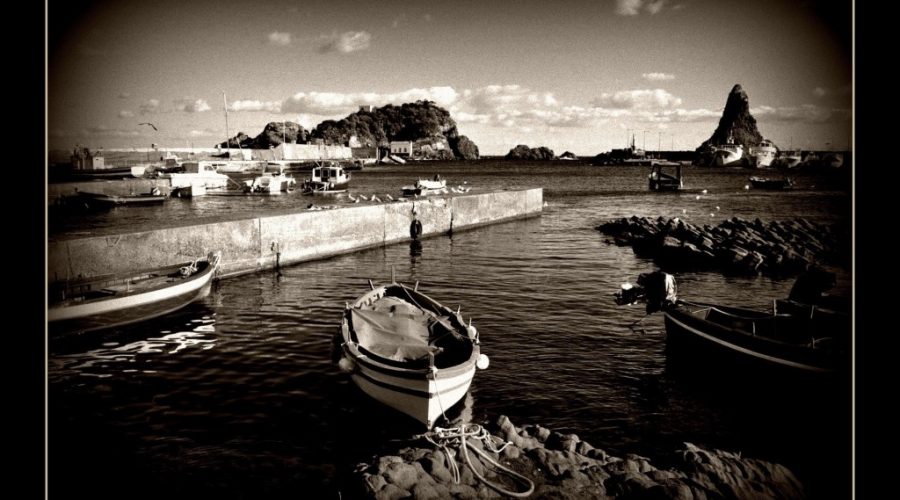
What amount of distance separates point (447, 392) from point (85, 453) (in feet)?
16.6

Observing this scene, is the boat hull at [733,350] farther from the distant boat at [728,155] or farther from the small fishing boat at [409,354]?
the distant boat at [728,155]

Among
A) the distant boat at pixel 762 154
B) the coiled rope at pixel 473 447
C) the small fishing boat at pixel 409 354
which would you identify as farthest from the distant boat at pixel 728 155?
the coiled rope at pixel 473 447

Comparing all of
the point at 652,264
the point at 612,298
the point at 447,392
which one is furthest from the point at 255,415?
the point at 652,264

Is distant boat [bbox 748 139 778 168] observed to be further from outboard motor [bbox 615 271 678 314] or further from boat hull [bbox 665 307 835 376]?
boat hull [bbox 665 307 835 376]

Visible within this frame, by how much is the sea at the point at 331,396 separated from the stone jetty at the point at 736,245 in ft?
10.3

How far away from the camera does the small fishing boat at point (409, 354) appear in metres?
8.91

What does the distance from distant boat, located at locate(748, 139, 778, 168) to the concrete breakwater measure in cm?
9681

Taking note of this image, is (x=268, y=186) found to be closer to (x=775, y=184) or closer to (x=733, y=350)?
(x=733, y=350)

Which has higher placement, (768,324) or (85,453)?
(768,324)

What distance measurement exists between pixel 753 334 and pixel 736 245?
1585 centimetres

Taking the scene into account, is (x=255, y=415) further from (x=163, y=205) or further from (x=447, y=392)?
(x=163, y=205)

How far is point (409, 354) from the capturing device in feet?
33.0

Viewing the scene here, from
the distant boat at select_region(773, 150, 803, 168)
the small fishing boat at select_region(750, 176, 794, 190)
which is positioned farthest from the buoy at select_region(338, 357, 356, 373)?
the distant boat at select_region(773, 150, 803, 168)

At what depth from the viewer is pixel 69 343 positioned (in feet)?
42.8
